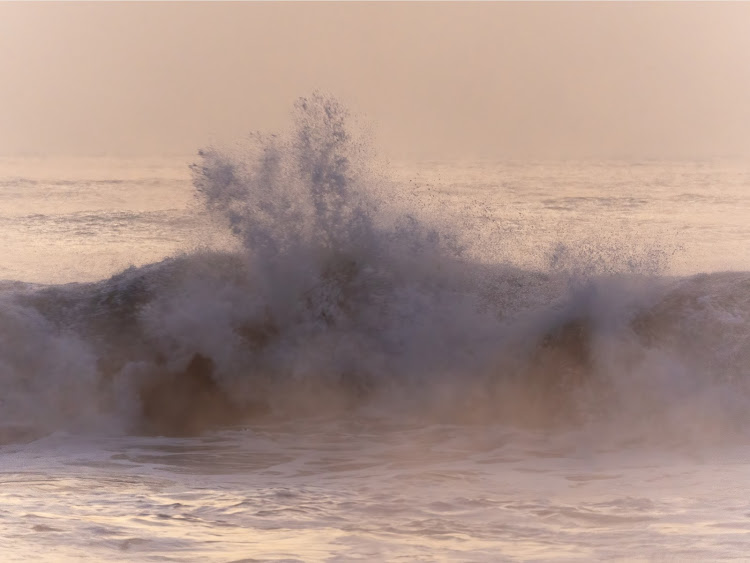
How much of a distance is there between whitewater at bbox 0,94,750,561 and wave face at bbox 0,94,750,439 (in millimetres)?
27

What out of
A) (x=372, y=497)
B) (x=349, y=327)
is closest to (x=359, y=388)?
(x=349, y=327)

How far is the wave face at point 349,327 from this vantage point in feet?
30.4

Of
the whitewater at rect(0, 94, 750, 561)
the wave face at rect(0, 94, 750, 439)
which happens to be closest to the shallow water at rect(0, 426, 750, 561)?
the whitewater at rect(0, 94, 750, 561)

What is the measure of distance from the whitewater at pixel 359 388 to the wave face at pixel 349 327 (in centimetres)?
3

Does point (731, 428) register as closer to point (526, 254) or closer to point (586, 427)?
point (586, 427)

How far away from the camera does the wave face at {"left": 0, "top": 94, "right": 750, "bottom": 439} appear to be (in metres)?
9.27

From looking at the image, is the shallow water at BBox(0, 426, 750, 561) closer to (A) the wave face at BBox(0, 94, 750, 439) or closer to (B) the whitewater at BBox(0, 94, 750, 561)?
(B) the whitewater at BBox(0, 94, 750, 561)

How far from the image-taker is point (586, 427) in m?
8.80

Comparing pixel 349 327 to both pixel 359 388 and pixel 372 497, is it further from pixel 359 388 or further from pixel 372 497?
pixel 372 497

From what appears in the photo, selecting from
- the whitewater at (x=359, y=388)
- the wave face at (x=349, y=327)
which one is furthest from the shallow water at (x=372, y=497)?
the wave face at (x=349, y=327)

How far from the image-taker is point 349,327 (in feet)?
34.4

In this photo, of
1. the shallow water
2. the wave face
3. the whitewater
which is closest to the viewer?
the shallow water

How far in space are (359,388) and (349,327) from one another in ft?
2.97

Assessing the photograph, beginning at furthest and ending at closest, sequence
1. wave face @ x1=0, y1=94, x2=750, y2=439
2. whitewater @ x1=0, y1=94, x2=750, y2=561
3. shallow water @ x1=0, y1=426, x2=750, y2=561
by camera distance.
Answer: wave face @ x1=0, y1=94, x2=750, y2=439 → whitewater @ x1=0, y1=94, x2=750, y2=561 → shallow water @ x1=0, y1=426, x2=750, y2=561
